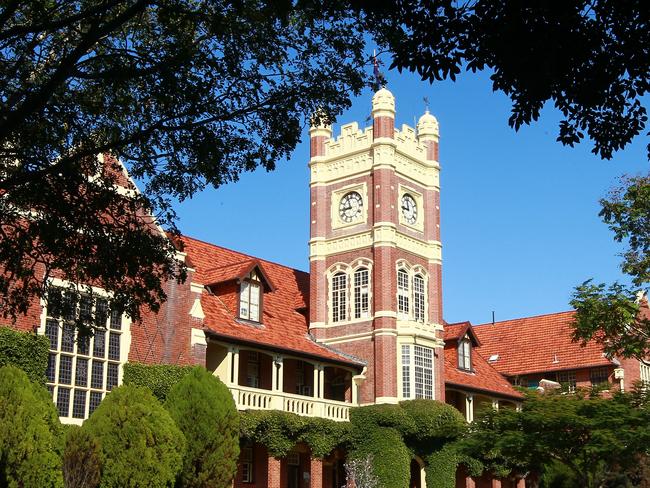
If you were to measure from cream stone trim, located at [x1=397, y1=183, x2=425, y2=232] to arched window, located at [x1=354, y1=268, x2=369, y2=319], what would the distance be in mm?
2743

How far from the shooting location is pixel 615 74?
10883 millimetres

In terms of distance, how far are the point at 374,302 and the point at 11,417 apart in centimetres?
1858

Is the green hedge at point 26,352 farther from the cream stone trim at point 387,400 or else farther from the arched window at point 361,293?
the arched window at point 361,293

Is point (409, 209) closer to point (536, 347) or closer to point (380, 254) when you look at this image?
point (380, 254)

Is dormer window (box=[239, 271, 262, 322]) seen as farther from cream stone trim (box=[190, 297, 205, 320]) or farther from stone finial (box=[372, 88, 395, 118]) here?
stone finial (box=[372, 88, 395, 118])

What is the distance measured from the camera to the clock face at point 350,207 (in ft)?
134

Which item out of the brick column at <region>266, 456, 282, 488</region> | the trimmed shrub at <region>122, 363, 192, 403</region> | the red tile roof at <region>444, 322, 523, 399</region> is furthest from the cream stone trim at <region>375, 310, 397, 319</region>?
the trimmed shrub at <region>122, 363, 192, 403</region>

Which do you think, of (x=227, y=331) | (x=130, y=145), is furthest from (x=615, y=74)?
(x=227, y=331)

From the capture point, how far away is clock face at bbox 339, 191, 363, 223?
40812 millimetres

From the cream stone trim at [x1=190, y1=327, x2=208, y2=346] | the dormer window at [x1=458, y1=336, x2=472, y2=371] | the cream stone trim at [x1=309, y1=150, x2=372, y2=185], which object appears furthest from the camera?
the dormer window at [x1=458, y1=336, x2=472, y2=371]

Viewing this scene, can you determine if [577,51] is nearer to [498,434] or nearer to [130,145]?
[130,145]

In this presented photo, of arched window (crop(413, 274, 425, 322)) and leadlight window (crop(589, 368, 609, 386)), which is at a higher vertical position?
arched window (crop(413, 274, 425, 322))

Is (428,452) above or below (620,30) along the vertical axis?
below

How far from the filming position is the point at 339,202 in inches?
1630
